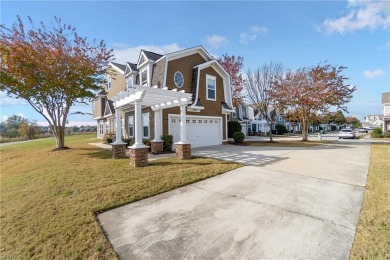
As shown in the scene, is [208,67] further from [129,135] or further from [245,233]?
[245,233]

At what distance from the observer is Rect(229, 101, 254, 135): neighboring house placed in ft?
114

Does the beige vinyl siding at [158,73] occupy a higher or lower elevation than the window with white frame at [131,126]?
higher

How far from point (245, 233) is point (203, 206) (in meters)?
1.38

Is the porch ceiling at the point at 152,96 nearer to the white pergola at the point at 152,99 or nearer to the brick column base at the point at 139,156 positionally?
the white pergola at the point at 152,99

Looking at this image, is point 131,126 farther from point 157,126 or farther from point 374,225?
point 374,225

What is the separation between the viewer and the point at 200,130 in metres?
16.7

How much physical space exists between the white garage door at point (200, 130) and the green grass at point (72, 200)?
6.13 m

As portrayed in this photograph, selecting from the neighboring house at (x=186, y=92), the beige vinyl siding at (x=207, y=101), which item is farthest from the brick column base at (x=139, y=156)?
the beige vinyl siding at (x=207, y=101)

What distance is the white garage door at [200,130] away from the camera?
50.6ft

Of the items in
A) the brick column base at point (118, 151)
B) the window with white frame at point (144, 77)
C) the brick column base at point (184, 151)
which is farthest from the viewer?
the window with white frame at point (144, 77)

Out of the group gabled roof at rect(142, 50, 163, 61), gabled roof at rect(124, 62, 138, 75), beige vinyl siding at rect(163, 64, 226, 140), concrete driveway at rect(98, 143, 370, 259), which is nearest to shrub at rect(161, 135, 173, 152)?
beige vinyl siding at rect(163, 64, 226, 140)

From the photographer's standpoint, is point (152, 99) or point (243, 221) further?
point (152, 99)

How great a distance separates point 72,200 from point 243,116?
1390 inches

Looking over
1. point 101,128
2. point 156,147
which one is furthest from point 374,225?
point 101,128
